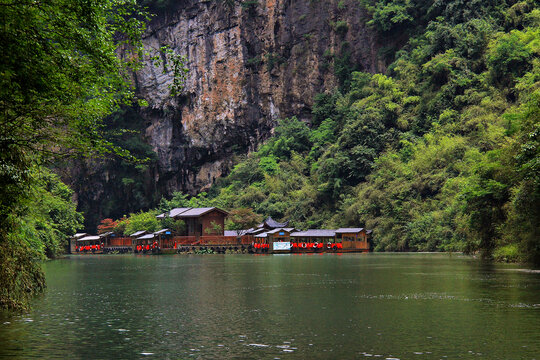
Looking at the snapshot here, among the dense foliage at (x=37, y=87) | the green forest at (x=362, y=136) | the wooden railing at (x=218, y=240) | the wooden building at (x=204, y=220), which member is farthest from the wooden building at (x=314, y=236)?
the dense foliage at (x=37, y=87)

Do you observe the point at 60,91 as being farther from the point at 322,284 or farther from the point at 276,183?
the point at 276,183

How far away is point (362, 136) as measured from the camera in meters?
74.4

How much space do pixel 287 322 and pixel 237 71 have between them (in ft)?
283

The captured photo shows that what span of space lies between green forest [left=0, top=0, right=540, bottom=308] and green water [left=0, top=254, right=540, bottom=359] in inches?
78.4

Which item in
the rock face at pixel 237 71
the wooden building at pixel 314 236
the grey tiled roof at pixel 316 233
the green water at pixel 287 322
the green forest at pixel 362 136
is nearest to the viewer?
the green water at pixel 287 322

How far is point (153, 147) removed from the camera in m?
107

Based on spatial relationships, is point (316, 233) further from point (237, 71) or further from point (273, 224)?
point (237, 71)

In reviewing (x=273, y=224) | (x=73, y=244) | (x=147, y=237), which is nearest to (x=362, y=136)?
(x=273, y=224)

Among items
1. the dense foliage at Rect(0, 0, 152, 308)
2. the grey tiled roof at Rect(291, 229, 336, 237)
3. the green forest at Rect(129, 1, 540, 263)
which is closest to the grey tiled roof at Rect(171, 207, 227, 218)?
the green forest at Rect(129, 1, 540, 263)

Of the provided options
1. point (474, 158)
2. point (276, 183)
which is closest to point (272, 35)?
point (276, 183)

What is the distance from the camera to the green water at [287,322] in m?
10.4

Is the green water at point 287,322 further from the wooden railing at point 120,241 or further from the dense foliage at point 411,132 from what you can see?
the wooden railing at point 120,241

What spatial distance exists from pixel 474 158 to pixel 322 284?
32796 mm

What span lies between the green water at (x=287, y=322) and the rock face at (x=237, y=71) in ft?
238
